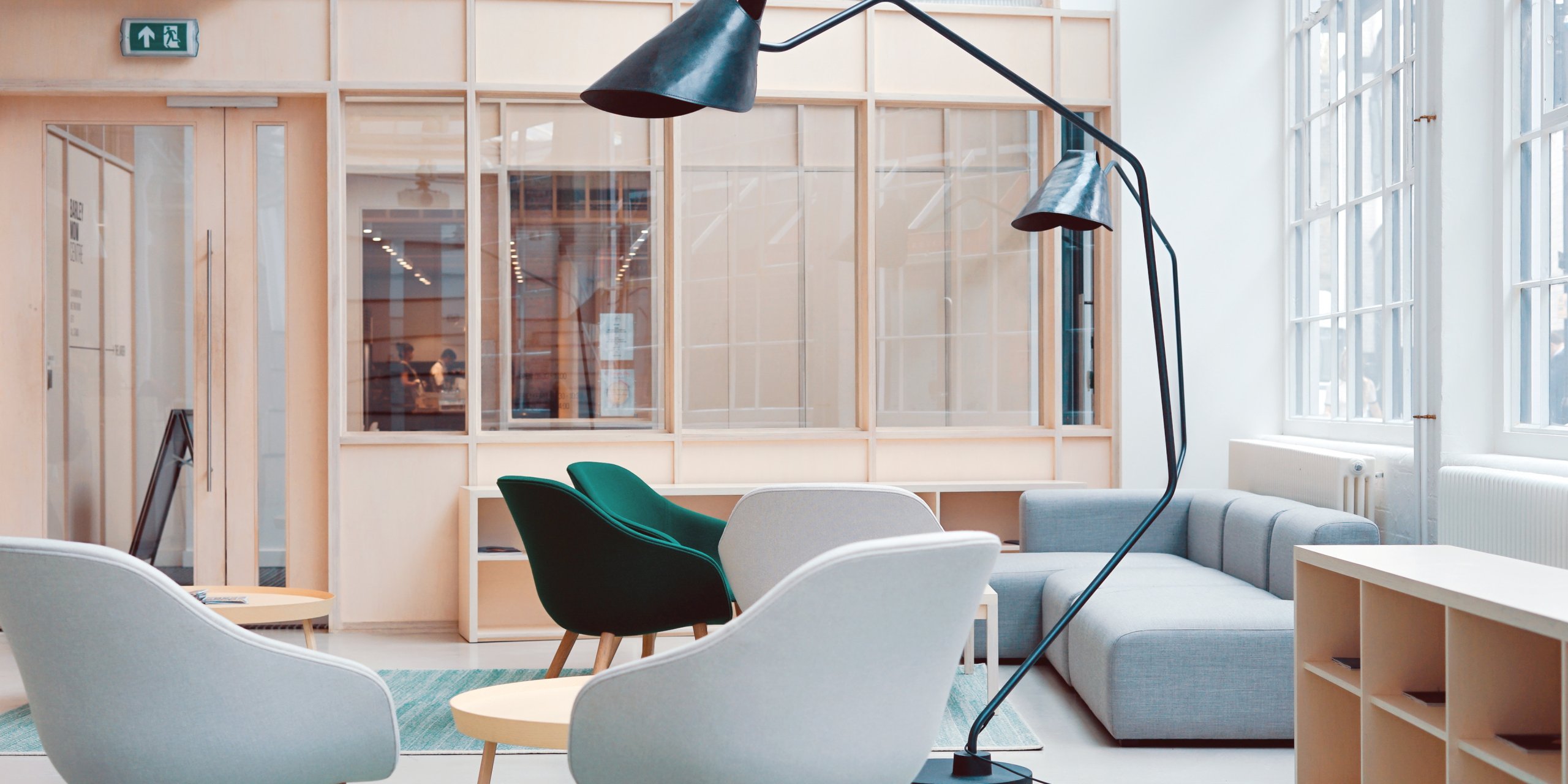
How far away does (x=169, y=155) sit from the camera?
17.4 ft

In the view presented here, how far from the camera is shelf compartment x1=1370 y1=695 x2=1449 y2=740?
2232mm

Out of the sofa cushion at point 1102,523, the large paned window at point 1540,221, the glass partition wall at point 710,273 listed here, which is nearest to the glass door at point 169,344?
the glass partition wall at point 710,273

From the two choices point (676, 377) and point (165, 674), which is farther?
point (676, 377)

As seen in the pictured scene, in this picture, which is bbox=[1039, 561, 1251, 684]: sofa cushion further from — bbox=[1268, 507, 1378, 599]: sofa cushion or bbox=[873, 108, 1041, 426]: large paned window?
bbox=[873, 108, 1041, 426]: large paned window

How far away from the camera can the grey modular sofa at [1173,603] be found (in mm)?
3334

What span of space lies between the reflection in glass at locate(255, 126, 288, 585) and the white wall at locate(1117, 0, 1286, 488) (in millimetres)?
4073

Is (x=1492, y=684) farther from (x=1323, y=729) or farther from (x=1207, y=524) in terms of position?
(x=1207, y=524)

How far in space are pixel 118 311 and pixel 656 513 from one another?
2.89 metres

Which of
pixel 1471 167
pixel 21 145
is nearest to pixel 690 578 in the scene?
pixel 1471 167

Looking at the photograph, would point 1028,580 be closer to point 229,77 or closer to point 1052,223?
point 1052,223

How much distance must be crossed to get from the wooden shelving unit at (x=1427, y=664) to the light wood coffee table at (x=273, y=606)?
3.11 m

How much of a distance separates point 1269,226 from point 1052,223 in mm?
2327

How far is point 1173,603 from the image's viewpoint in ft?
11.7

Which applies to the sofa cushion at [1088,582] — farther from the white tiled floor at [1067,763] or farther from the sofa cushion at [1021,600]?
the white tiled floor at [1067,763]
